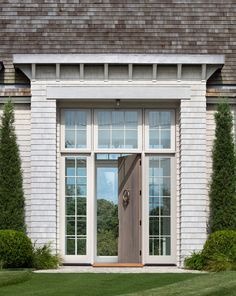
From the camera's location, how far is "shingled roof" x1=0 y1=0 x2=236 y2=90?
17.8 meters

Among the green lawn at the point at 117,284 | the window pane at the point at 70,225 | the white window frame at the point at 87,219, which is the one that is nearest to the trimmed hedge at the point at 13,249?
the green lawn at the point at 117,284

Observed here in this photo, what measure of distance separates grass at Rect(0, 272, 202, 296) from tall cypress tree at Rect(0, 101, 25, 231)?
2.25 meters

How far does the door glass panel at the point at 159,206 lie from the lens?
1719 cm

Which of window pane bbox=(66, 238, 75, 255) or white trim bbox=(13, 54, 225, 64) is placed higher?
white trim bbox=(13, 54, 225, 64)

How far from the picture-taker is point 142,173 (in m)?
17.3

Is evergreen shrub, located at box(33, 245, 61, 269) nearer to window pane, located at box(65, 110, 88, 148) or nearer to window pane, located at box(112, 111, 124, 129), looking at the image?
window pane, located at box(65, 110, 88, 148)

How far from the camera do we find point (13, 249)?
606 inches

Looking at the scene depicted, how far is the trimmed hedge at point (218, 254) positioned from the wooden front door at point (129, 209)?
1654 mm

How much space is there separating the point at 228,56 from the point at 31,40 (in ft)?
15.0

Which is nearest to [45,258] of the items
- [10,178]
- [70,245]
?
[70,245]

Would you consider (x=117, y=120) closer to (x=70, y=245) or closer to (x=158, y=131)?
(x=158, y=131)

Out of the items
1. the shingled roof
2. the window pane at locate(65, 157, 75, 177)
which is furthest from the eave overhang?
Answer: the window pane at locate(65, 157, 75, 177)

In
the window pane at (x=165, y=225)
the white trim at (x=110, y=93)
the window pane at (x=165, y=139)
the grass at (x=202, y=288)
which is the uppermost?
the white trim at (x=110, y=93)

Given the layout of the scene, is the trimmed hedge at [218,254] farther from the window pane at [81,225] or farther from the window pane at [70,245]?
the window pane at [70,245]
